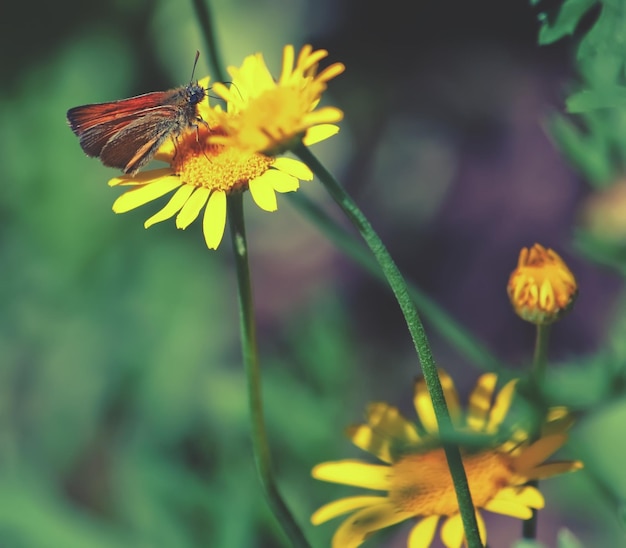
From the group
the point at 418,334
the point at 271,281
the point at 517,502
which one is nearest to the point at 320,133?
the point at 418,334

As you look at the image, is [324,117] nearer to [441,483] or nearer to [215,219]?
[215,219]

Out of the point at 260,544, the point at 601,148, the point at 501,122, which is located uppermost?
the point at 501,122

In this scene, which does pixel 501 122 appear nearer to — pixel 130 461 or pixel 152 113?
pixel 130 461

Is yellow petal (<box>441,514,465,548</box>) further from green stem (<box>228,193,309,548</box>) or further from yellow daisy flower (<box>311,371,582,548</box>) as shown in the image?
green stem (<box>228,193,309,548</box>)

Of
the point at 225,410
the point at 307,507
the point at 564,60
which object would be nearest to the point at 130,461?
the point at 225,410

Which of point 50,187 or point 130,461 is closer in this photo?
point 130,461

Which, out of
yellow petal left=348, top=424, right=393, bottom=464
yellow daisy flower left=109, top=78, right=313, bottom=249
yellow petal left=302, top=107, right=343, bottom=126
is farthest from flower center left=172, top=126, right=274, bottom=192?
yellow petal left=348, top=424, right=393, bottom=464

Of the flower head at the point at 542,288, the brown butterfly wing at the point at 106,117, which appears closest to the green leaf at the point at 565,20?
the flower head at the point at 542,288
